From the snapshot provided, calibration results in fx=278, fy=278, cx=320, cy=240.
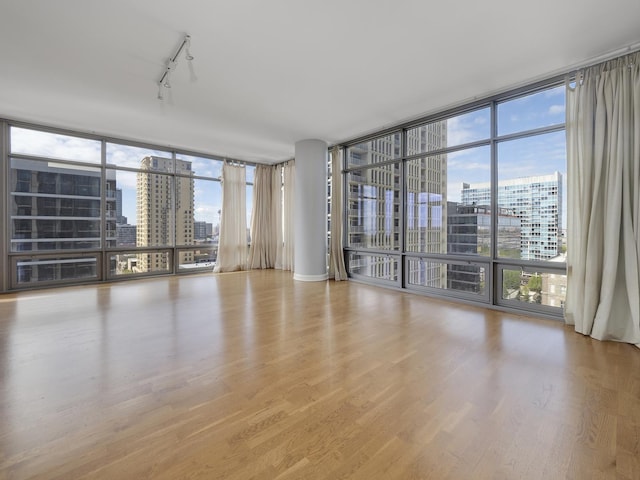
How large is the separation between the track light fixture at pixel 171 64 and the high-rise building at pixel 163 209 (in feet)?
9.94

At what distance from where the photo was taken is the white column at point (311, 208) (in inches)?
233

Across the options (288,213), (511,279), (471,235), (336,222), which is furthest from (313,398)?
(288,213)

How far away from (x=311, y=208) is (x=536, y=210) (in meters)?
3.83

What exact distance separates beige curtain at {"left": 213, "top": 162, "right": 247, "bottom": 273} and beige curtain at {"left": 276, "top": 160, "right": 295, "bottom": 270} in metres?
1.09

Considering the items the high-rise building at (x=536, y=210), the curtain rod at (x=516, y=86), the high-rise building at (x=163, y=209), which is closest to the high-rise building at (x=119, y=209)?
the high-rise building at (x=163, y=209)

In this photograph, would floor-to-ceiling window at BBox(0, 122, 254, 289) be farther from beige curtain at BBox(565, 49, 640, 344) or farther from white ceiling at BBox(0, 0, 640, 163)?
beige curtain at BBox(565, 49, 640, 344)

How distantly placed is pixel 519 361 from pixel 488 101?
3491 millimetres

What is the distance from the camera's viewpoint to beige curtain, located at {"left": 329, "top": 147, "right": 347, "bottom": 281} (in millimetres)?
6129

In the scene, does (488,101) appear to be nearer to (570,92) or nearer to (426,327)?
(570,92)

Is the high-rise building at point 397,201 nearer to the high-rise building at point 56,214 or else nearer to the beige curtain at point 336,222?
the beige curtain at point 336,222

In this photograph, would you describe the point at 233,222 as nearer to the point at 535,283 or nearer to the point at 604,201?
the point at 535,283

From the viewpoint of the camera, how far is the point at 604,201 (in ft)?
9.69

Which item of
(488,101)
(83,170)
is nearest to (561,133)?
(488,101)

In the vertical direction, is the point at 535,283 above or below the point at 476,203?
below
